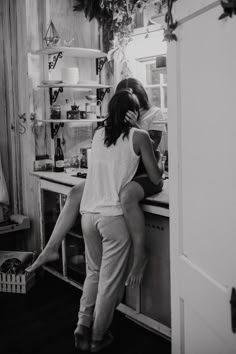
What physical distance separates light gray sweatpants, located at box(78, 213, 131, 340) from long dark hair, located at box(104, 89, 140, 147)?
506mm

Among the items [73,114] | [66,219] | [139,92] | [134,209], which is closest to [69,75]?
[73,114]

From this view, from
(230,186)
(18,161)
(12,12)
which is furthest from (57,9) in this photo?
(230,186)

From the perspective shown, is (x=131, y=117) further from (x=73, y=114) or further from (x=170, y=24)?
(x=73, y=114)

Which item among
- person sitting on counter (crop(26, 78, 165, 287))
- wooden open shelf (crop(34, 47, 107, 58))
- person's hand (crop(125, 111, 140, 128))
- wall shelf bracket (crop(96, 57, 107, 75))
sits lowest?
person sitting on counter (crop(26, 78, 165, 287))

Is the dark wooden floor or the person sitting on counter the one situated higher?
the person sitting on counter

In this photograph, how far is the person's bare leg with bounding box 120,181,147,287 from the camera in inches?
116

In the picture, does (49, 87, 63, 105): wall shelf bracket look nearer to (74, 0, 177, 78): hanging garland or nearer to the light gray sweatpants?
(74, 0, 177, 78): hanging garland

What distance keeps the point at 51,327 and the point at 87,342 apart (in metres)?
0.41

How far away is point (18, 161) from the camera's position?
4676 mm

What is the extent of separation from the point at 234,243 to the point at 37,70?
11.1 ft

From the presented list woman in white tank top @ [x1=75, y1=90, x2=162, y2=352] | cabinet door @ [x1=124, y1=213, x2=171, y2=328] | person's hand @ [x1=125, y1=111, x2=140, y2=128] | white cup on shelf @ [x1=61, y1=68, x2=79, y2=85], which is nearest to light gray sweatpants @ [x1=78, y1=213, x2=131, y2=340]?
woman in white tank top @ [x1=75, y1=90, x2=162, y2=352]

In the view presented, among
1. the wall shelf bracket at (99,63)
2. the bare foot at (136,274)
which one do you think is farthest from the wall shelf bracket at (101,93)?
the bare foot at (136,274)

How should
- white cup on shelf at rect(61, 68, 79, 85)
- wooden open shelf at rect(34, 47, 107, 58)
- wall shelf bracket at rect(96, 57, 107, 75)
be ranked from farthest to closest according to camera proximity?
1. wall shelf bracket at rect(96, 57, 107, 75)
2. white cup on shelf at rect(61, 68, 79, 85)
3. wooden open shelf at rect(34, 47, 107, 58)

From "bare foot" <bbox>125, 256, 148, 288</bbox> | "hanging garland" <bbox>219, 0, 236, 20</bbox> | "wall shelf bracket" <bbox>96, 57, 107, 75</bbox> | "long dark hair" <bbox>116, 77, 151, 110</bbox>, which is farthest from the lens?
"wall shelf bracket" <bbox>96, 57, 107, 75</bbox>
